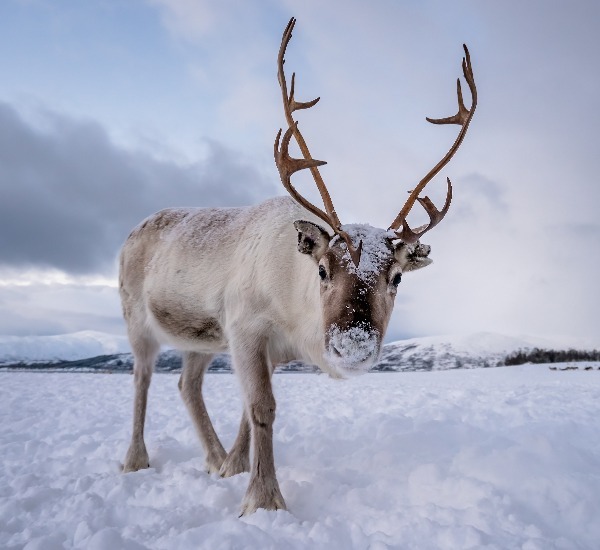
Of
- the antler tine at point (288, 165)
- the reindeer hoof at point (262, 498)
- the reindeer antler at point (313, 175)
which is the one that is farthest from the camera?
the antler tine at point (288, 165)

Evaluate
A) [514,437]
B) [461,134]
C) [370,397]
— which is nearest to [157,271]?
[461,134]

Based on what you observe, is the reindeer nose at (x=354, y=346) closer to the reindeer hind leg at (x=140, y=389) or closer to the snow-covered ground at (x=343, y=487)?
the snow-covered ground at (x=343, y=487)

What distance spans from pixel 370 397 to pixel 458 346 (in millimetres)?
34551

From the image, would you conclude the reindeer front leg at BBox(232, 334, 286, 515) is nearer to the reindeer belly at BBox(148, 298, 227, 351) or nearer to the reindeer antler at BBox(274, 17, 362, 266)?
the reindeer belly at BBox(148, 298, 227, 351)

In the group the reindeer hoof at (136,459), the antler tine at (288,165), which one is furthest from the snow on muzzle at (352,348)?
the reindeer hoof at (136,459)

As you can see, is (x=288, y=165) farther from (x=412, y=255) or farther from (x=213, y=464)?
(x=213, y=464)

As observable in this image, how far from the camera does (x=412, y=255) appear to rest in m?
3.63

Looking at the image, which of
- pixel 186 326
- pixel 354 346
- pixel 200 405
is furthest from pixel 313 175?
pixel 200 405

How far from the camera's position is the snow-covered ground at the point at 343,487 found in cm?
258

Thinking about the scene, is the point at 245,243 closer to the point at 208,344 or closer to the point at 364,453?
the point at 208,344

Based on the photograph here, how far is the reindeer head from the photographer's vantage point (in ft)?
9.76

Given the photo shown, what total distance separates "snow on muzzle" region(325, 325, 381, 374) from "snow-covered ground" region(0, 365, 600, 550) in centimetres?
85

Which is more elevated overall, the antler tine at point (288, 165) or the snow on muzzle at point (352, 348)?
the antler tine at point (288, 165)

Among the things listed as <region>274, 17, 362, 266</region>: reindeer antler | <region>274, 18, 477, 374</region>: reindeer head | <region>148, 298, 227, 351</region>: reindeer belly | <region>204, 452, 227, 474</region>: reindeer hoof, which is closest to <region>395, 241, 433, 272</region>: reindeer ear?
<region>274, 18, 477, 374</region>: reindeer head
